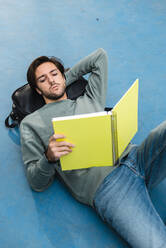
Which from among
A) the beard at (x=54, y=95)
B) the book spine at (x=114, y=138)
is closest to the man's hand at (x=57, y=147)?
the book spine at (x=114, y=138)

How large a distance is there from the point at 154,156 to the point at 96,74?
24.5 inches

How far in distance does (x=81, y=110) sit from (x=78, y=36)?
131 cm

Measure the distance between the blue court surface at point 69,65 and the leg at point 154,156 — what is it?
0.76ft

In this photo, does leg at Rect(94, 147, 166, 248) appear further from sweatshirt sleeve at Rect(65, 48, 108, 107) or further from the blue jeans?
sweatshirt sleeve at Rect(65, 48, 108, 107)

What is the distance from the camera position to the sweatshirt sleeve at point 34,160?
110cm

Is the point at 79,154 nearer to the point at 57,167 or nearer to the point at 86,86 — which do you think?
the point at 57,167

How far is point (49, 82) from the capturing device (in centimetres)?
137

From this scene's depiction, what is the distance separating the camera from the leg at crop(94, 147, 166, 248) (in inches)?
39.9

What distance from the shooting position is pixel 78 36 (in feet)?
7.82

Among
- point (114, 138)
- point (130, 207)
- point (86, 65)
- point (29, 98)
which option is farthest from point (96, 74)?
point (130, 207)

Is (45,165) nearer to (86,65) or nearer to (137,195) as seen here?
(137,195)

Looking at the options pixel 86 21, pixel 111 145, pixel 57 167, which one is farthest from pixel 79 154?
pixel 86 21

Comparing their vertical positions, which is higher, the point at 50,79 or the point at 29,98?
the point at 50,79

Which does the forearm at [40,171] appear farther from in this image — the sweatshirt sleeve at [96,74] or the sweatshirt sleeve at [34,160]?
the sweatshirt sleeve at [96,74]
